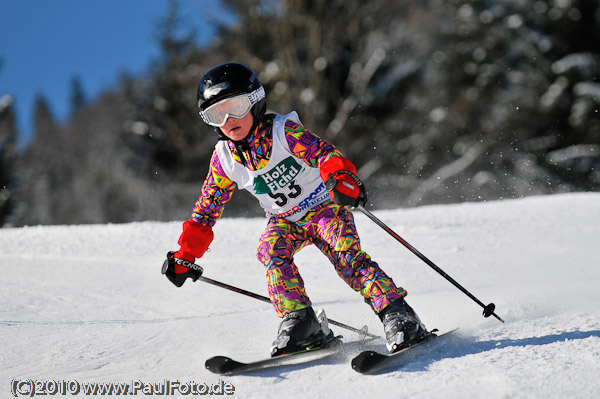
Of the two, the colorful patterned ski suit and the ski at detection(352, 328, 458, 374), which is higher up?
the colorful patterned ski suit

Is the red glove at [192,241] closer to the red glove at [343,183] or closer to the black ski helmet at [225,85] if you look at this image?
the black ski helmet at [225,85]

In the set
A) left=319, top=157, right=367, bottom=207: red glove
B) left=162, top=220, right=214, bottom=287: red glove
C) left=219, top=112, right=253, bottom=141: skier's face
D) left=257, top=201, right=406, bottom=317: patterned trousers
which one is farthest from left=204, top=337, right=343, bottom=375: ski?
left=219, top=112, right=253, bottom=141: skier's face

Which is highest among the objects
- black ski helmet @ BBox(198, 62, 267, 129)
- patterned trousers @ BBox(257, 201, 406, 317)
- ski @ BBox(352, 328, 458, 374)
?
black ski helmet @ BBox(198, 62, 267, 129)

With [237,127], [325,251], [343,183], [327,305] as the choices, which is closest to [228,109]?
[237,127]

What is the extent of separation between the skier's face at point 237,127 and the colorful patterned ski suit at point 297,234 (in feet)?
0.15

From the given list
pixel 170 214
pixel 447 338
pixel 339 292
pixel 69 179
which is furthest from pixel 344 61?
pixel 69 179

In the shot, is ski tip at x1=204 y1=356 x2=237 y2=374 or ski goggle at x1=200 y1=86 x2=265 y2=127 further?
ski goggle at x1=200 y1=86 x2=265 y2=127

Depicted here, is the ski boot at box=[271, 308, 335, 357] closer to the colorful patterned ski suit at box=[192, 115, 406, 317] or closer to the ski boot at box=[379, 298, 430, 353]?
the colorful patterned ski suit at box=[192, 115, 406, 317]

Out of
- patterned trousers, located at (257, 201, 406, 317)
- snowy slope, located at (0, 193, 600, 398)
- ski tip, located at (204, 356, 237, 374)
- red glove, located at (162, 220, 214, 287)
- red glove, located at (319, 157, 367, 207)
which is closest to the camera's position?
snowy slope, located at (0, 193, 600, 398)

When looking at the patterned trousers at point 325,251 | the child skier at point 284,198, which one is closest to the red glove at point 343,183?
the child skier at point 284,198

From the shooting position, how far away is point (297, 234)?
3.03m

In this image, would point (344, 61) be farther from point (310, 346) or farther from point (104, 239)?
point (310, 346)

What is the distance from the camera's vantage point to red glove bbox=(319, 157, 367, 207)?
262 cm

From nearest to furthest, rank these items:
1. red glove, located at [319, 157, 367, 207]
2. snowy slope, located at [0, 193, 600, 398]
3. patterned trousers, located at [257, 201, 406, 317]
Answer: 1. snowy slope, located at [0, 193, 600, 398]
2. red glove, located at [319, 157, 367, 207]
3. patterned trousers, located at [257, 201, 406, 317]
